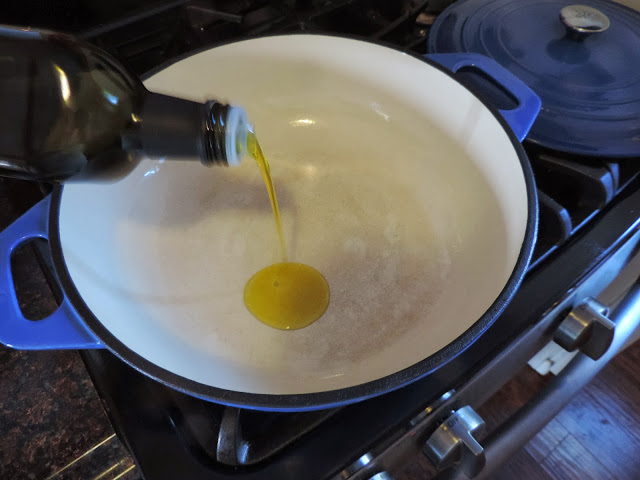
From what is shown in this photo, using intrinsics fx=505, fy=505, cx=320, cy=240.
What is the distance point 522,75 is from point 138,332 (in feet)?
1.71

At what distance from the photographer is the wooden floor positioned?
102 cm

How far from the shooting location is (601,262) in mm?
510

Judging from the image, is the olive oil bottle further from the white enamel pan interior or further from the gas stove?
the gas stove

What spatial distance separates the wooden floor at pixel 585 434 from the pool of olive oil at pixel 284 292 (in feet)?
2.19

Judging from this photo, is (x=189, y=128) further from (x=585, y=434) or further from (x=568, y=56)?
(x=585, y=434)

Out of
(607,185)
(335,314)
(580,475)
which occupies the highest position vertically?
(607,185)

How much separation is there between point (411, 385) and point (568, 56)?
467 mm

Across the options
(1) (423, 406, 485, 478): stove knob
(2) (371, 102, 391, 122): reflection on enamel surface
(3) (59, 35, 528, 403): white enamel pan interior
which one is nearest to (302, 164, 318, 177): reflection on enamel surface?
(3) (59, 35, 528, 403): white enamel pan interior

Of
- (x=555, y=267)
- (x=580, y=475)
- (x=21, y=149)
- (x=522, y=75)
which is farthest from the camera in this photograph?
(x=580, y=475)

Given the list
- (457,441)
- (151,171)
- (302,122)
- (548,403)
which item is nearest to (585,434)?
(548,403)

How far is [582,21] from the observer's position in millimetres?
630

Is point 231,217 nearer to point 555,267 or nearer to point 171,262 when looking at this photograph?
point 171,262

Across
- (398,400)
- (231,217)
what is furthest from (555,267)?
(231,217)

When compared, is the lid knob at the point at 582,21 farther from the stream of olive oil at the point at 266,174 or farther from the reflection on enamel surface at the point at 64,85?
the reflection on enamel surface at the point at 64,85
